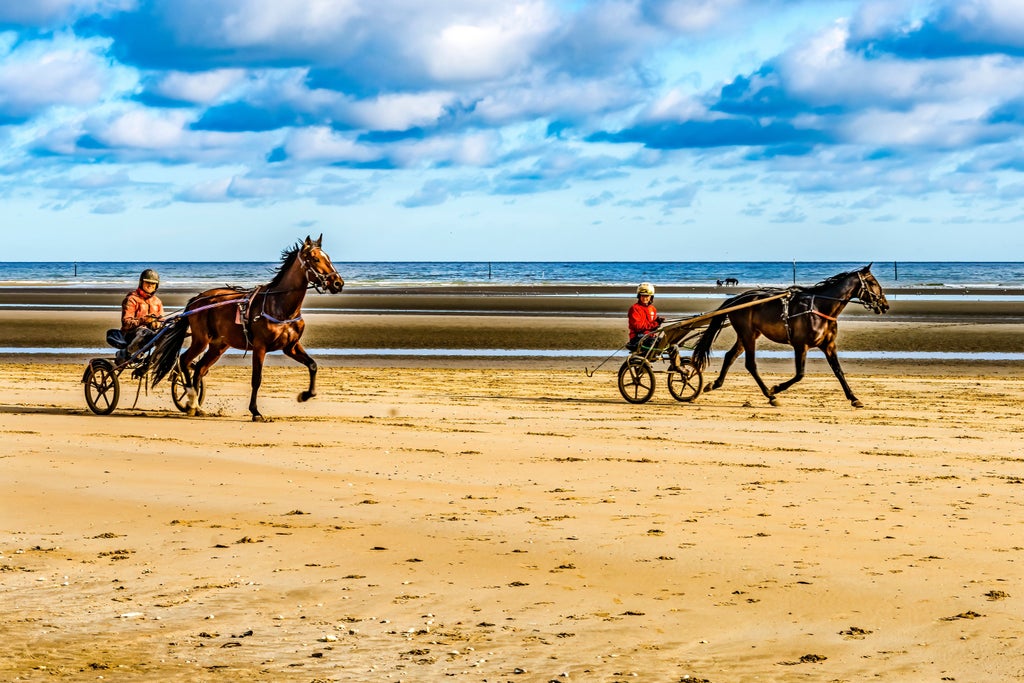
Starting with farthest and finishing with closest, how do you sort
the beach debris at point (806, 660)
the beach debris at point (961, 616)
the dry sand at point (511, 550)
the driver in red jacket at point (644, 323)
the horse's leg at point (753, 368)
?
the driver in red jacket at point (644, 323) → the horse's leg at point (753, 368) → the beach debris at point (961, 616) → the dry sand at point (511, 550) → the beach debris at point (806, 660)

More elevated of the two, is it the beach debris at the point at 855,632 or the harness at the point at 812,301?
the harness at the point at 812,301

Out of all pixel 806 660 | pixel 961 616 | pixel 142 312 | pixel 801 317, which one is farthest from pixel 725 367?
pixel 806 660

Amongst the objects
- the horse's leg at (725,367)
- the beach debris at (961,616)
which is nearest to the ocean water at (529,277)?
the horse's leg at (725,367)

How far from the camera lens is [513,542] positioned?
826 centimetres

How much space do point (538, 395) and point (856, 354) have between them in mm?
10119

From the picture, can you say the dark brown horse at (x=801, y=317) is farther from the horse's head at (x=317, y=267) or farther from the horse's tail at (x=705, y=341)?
the horse's head at (x=317, y=267)

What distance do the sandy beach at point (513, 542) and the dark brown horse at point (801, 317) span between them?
85 cm

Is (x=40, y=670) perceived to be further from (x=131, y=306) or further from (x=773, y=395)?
(x=773, y=395)

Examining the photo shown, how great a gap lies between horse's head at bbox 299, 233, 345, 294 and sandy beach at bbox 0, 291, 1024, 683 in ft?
5.19

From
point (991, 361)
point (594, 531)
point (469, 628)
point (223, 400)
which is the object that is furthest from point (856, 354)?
point (469, 628)

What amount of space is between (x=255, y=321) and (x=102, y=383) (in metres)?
2.15

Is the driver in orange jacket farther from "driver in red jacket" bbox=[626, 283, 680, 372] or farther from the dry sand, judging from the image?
"driver in red jacket" bbox=[626, 283, 680, 372]

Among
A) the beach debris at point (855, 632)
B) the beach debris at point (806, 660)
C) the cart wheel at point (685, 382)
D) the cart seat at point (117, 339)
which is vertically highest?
the cart seat at point (117, 339)

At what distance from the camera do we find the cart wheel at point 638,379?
1662 centimetres
